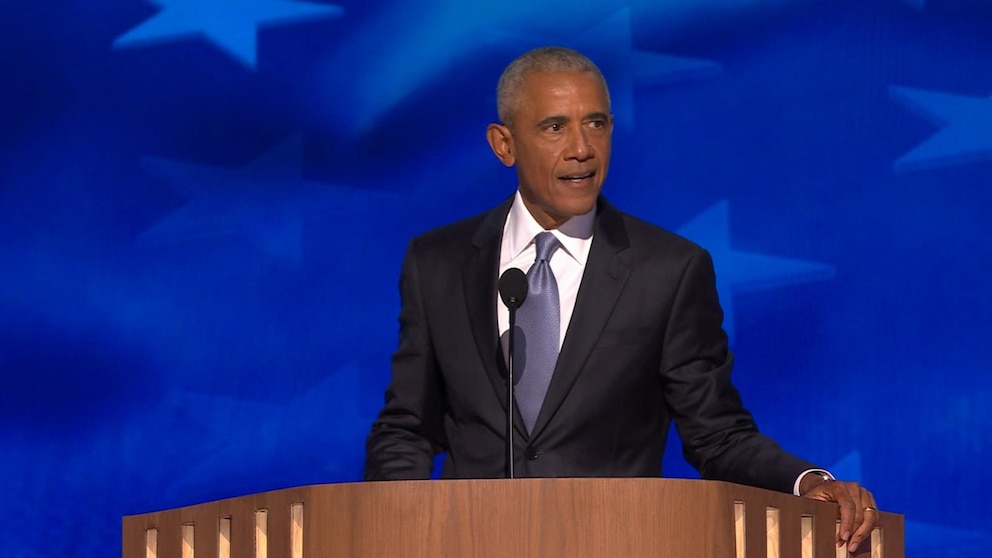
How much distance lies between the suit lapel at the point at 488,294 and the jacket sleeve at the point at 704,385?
1.01ft

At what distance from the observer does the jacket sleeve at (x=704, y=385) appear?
2.79 meters

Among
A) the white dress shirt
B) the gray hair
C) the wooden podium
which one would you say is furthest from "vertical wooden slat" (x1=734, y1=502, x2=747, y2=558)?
the gray hair

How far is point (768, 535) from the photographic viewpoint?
2258mm

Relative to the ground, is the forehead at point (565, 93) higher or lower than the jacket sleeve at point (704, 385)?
higher

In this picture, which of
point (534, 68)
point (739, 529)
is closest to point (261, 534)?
point (739, 529)

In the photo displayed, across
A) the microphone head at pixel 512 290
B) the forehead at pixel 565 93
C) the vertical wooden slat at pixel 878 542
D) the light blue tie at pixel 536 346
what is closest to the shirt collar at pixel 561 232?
the light blue tie at pixel 536 346

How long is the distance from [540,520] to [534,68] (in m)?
A: 1.09

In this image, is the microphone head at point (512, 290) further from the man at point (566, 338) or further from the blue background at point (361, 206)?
the blue background at point (361, 206)

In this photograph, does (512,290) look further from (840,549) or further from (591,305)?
(840,549)

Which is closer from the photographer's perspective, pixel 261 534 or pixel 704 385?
pixel 261 534

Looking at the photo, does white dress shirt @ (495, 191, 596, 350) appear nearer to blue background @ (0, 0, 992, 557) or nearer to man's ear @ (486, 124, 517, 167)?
man's ear @ (486, 124, 517, 167)

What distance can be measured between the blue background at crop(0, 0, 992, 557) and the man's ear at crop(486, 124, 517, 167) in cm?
Result: 96

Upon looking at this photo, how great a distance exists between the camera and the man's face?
113 inches

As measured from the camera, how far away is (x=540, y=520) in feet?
6.98
